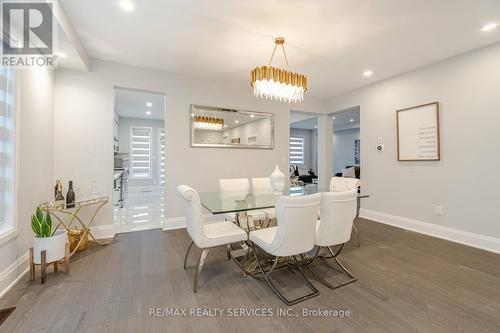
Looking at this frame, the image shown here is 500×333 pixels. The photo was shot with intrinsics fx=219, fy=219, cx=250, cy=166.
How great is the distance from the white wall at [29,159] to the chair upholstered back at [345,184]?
3691mm

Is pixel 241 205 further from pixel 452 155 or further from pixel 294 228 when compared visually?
pixel 452 155

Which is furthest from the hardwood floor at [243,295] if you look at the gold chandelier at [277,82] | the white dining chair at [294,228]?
the gold chandelier at [277,82]

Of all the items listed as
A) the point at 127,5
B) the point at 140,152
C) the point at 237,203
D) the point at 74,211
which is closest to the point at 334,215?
the point at 237,203

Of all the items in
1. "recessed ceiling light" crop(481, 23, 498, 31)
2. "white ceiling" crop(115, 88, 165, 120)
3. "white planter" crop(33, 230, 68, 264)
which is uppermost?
"white ceiling" crop(115, 88, 165, 120)

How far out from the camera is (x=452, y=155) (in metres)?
3.18

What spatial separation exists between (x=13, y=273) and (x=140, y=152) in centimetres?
635

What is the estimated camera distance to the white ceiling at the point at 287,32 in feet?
6.91

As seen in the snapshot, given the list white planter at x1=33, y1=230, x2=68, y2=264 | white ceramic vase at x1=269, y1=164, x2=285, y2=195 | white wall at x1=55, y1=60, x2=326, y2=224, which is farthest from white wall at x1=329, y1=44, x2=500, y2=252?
white planter at x1=33, y1=230, x2=68, y2=264

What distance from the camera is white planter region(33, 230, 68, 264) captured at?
2.01m

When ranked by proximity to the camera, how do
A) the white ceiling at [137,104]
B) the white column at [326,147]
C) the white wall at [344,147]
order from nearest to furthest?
the white ceiling at [137,104], the white column at [326,147], the white wall at [344,147]

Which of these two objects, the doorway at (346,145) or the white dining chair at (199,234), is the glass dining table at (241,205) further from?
the doorway at (346,145)

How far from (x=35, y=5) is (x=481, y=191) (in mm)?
5259

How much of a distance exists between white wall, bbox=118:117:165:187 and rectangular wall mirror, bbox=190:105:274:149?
180 inches

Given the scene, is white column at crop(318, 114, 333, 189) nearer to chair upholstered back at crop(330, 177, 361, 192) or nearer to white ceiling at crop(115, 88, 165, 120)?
chair upholstered back at crop(330, 177, 361, 192)
